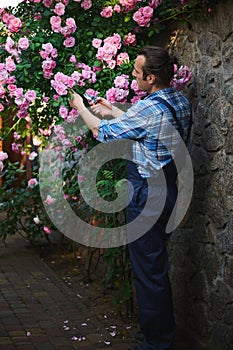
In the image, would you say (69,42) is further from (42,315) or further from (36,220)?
(36,220)

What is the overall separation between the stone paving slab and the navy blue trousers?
0.40m

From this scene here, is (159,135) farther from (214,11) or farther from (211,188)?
(214,11)

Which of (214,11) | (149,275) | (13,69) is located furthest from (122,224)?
(214,11)

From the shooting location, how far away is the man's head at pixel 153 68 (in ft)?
12.0

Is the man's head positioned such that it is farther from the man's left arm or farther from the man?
the man's left arm

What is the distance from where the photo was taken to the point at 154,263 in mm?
3691

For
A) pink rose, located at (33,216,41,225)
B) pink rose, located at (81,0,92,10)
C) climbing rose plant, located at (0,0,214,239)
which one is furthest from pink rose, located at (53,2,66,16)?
pink rose, located at (33,216,41,225)

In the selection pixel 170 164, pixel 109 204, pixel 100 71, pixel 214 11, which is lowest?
pixel 109 204

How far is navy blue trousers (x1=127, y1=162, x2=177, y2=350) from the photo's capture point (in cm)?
368

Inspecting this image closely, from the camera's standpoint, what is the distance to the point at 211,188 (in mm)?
3818

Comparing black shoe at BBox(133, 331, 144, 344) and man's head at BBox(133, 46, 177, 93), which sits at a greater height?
man's head at BBox(133, 46, 177, 93)

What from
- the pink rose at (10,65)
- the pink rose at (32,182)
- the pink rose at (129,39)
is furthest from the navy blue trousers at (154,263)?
the pink rose at (32,182)

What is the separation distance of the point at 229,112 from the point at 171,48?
974 mm

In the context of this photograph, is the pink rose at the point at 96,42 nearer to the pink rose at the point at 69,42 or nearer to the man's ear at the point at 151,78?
the pink rose at the point at 69,42
